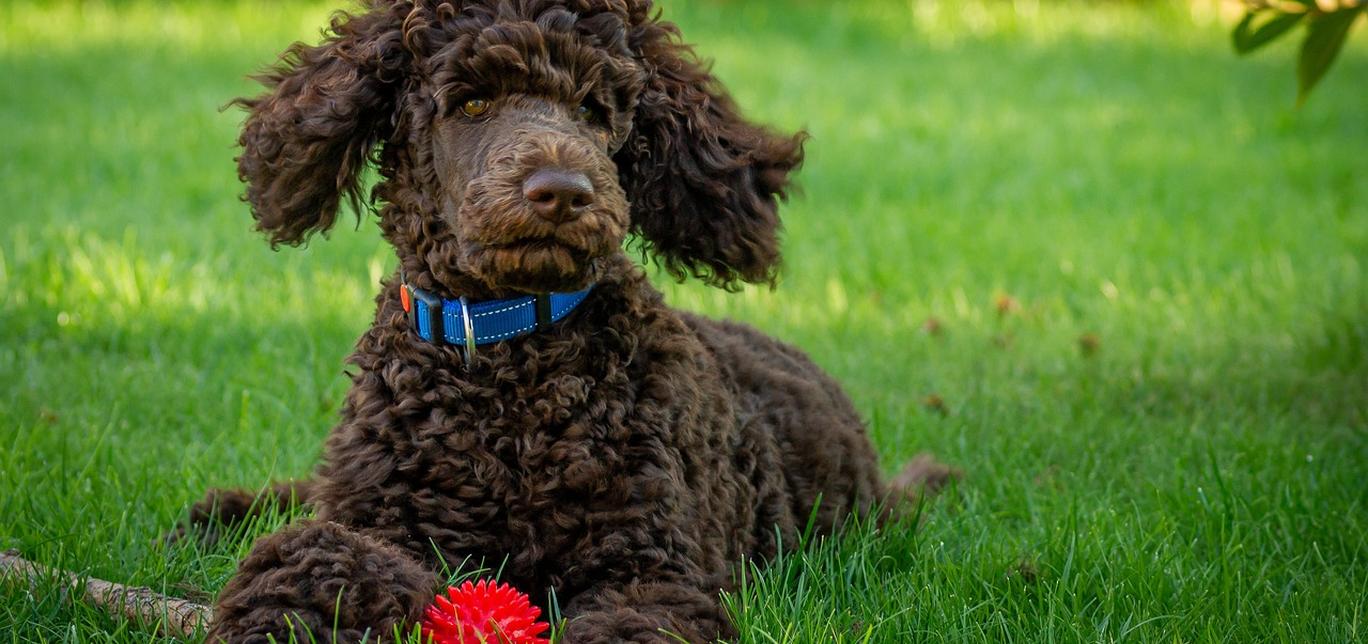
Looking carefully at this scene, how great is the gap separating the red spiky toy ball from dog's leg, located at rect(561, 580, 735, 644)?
0.10 m

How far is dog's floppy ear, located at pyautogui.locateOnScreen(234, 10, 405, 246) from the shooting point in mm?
3236

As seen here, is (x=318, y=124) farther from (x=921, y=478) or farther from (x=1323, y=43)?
(x=1323, y=43)

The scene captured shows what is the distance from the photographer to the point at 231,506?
12.8 ft

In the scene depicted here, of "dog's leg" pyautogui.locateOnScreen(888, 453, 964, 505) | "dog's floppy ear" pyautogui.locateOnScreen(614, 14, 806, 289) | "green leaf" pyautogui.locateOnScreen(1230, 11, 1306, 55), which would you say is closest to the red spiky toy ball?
"dog's floppy ear" pyautogui.locateOnScreen(614, 14, 806, 289)

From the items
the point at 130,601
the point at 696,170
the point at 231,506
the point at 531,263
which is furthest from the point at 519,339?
the point at 231,506

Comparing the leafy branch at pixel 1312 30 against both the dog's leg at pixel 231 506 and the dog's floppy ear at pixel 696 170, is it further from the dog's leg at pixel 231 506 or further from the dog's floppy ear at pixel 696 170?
the dog's leg at pixel 231 506

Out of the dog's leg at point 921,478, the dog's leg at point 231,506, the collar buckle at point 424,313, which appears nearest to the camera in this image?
the collar buckle at point 424,313

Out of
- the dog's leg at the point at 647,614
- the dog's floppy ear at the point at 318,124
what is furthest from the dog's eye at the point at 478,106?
the dog's leg at the point at 647,614

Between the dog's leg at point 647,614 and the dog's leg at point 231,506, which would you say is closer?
the dog's leg at point 647,614

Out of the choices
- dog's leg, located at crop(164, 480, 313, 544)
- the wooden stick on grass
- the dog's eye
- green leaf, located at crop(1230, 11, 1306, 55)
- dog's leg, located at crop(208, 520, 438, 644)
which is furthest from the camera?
green leaf, located at crop(1230, 11, 1306, 55)

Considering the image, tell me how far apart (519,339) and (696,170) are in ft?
2.13

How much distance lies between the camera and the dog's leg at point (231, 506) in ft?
12.2

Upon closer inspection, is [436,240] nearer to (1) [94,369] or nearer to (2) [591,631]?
(2) [591,631]

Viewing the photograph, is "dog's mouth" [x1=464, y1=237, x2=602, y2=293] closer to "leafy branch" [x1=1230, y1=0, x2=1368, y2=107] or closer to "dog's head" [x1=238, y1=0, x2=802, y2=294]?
"dog's head" [x1=238, y1=0, x2=802, y2=294]
